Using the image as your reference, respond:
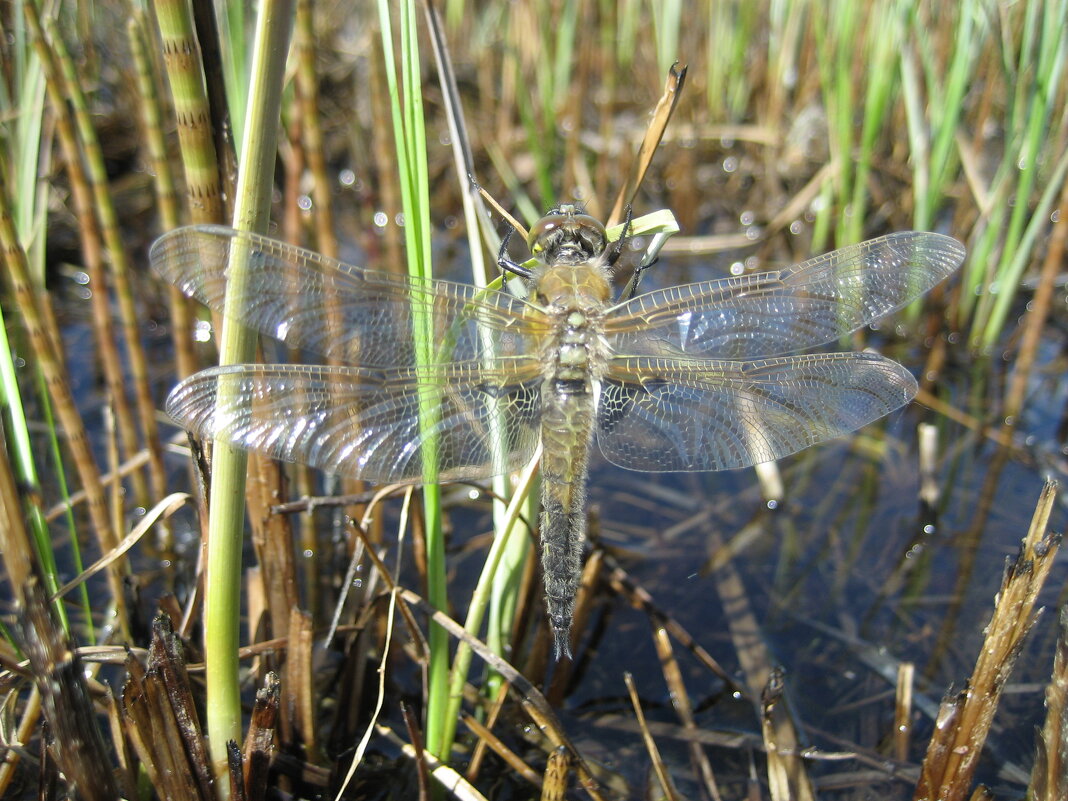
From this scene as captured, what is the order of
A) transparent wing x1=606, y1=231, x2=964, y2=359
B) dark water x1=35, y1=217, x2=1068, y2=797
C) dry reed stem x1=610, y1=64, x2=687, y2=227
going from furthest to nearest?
dark water x1=35, y1=217, x2=1068, y2=797 < transparent wing x1=606, y1=231, x2=964, y2=359 < dry reed stem x1=610, y1=64, x2=687, y2=227

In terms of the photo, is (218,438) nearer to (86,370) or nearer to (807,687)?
(807,687)

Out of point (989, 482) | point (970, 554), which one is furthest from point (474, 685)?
point (989, 482)

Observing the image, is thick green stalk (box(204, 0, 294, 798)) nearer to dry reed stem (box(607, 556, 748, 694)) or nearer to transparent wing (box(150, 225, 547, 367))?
transparent wing (box(150, 225, 547, 367))

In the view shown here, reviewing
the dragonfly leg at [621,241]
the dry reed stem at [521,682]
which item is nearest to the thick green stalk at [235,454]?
the dry reed stem at [521,682]

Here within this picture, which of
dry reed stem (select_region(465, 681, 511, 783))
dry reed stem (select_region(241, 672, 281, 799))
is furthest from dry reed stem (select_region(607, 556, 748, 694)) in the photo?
dry reed stem (select_region(241, 672, 281, 799))

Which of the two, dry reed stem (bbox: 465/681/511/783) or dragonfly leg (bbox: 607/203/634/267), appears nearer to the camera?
dragonfly leg (bbox: 607/203/634/267)

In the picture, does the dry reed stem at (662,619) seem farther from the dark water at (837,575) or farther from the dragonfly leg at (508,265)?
the dragonfly leg at (508,265)
